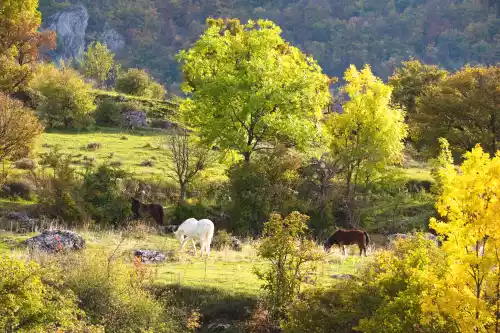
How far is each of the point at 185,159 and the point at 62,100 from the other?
69.3 ft

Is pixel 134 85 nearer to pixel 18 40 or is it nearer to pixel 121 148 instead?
pixel 18 40

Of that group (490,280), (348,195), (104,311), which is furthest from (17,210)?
(490,280)

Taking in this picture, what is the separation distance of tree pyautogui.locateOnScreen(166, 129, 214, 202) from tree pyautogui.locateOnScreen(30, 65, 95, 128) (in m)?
18.9

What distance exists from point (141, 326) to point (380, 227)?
22.0 metres

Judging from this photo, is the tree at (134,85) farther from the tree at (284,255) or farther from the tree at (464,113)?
the tree at (284,255)

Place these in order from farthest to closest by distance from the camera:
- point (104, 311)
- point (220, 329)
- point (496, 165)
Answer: point (220, 329) → point (104, 311) → point (496, 165)

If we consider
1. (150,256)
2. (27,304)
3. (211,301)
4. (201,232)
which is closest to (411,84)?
(201,232)

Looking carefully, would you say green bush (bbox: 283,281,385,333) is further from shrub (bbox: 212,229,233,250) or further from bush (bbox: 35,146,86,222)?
bush (bbox: 35,146,86,222)

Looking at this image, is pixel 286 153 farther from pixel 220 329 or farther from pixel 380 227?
pixel 220 329

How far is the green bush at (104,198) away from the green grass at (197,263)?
139 inches

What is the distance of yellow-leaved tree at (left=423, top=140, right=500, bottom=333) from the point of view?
11.9 meters

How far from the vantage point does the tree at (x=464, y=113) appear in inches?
1684

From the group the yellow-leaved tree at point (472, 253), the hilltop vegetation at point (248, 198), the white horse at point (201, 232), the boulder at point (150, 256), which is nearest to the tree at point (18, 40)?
the hilltop vegetation at point (248, 198)

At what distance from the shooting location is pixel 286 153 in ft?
113
